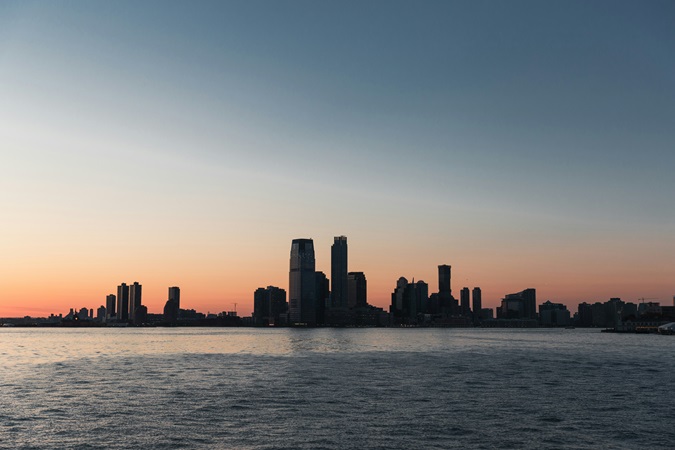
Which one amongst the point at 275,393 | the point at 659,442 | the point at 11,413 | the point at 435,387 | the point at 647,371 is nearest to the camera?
the point at 659,442

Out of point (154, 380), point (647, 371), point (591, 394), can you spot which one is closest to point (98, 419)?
point (154, 380)

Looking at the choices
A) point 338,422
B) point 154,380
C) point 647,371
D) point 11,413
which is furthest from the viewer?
point 647,371

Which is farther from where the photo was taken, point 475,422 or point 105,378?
point 105,378

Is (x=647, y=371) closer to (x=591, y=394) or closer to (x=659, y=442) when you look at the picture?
(x=591, y=394)

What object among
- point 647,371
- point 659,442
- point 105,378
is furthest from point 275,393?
point 647,371

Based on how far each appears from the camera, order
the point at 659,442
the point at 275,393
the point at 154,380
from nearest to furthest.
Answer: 1. the point at 659,442
2. the point at 275,393
3. the point at 154,380

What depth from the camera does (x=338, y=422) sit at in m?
48.8

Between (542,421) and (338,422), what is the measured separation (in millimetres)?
17248

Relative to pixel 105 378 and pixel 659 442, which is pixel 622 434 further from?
pixel 105 378

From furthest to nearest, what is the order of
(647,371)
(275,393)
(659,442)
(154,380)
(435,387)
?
(647,371) → (154,380) → (435,387) → (275,393) → (659,442)

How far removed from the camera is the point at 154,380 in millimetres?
80812

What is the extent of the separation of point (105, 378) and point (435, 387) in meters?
46.2

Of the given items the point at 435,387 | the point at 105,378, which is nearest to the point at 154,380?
the point at 105,378

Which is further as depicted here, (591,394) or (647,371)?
(647,371)
